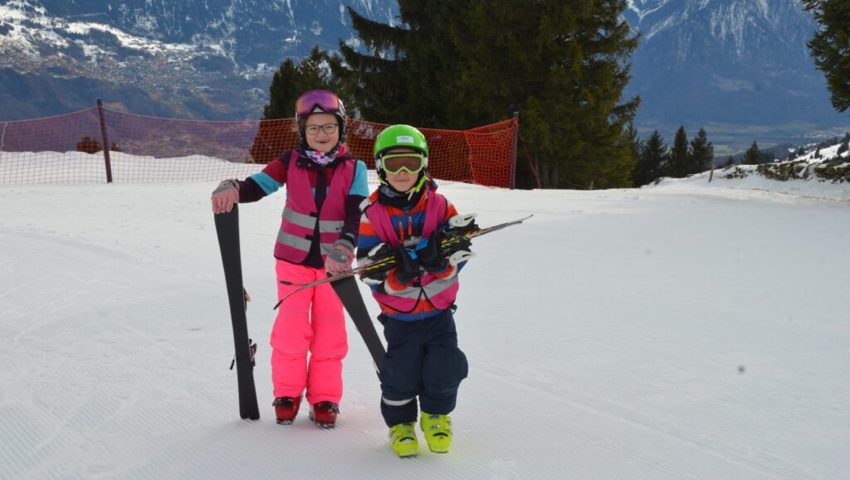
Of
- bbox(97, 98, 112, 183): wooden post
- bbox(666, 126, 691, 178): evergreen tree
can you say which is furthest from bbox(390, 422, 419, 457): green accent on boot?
bbox(666, 126, 691, 178): evergreen tree

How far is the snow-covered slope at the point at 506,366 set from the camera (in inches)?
104

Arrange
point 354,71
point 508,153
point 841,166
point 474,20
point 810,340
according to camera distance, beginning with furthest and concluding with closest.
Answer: point 354,71
point 474,20
point 841,166
point 508,153
point 810,340

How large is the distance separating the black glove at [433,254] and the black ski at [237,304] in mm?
874

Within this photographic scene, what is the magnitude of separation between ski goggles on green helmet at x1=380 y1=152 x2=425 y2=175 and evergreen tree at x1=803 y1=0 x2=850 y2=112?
618 inches

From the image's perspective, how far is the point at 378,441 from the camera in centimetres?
281

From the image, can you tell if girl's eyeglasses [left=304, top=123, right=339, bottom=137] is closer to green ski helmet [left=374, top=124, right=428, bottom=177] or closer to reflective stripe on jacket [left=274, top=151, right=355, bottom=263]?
reflective stripe on jacket [left=274, top=151, right=355, bottom=263]

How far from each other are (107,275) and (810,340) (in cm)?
564

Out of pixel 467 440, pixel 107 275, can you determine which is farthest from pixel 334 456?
pixel 107 275

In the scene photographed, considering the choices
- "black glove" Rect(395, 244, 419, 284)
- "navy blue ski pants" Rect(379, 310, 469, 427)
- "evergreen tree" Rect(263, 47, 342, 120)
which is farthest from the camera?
"evergreen tree" Rect(263, 47, 342, 120)

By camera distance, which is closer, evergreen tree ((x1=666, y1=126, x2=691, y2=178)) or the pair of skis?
the pair of skis

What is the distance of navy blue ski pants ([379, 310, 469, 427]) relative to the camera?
8.43ft

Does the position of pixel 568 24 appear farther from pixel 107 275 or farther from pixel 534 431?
pixel 534 431

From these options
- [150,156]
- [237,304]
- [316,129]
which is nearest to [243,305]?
[237,304]

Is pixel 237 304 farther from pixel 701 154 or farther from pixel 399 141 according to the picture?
pixel 701 154
